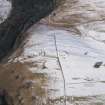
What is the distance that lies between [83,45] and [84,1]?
1.30 m

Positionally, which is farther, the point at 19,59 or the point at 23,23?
the point at 23,23

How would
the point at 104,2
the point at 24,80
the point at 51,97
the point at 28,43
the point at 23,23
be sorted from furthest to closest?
the point at 23,23 → the point at 104,2 → the point at 28,43 → the point at 24,80 → the point at 51,97

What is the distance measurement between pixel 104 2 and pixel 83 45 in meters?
1.19

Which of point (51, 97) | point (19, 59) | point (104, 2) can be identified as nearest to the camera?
point (51, 97)

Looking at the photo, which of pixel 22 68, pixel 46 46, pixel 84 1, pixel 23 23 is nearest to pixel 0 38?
pixel 23 23

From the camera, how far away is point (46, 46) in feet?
11.0

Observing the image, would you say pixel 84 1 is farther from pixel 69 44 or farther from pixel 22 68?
pixel 22 68

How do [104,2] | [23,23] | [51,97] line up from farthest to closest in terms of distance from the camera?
[23,23] → [104,2] → [51,97]

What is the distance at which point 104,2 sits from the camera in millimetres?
4344

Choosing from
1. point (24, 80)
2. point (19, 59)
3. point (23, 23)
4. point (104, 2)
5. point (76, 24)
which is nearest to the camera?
point (24, 80)

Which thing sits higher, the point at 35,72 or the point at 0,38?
the point at 35,72

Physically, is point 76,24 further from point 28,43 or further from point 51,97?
point 51,97

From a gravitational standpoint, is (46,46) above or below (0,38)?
above

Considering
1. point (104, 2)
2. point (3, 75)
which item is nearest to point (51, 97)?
point (3, 75)
